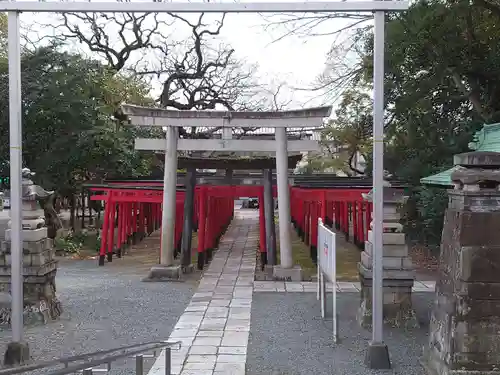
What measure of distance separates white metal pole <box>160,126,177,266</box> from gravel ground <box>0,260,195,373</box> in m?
0.87

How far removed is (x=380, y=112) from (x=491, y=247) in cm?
182

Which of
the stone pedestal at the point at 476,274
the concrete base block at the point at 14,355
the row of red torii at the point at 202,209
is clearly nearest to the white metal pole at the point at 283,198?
the row of red torii at the point at 202,209

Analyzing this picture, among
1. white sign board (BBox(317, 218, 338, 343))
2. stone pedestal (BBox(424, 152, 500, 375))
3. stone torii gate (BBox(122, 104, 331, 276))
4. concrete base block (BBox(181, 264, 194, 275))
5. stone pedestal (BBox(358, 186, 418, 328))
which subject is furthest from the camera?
concrete base block (BBox(181, 264, 194, 275))

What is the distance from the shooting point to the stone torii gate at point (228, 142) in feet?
39.1

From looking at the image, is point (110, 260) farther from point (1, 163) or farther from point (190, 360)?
point (190, 360)

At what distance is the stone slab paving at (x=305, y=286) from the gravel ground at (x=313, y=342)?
99cm

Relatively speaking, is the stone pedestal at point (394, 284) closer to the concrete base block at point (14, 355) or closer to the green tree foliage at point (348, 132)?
the concrete base block at point (14, 355)

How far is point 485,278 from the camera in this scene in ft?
15.9

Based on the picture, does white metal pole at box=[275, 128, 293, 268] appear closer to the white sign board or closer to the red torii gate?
the red torii gate

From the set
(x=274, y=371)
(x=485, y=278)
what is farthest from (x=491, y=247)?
(x=274, y=371)

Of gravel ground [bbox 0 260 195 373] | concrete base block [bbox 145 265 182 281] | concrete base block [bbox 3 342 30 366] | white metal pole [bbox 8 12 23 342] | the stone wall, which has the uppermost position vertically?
white metal pole [bbox 8 12 23 342]

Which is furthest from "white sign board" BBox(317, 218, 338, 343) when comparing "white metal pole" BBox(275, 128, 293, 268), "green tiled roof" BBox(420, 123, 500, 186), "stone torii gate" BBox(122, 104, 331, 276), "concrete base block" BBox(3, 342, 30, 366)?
"concrete base block" BBox(3, 342, 30, 366)

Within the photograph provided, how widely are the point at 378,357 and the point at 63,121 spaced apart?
13109mm

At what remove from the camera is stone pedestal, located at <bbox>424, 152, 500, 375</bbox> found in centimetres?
482
